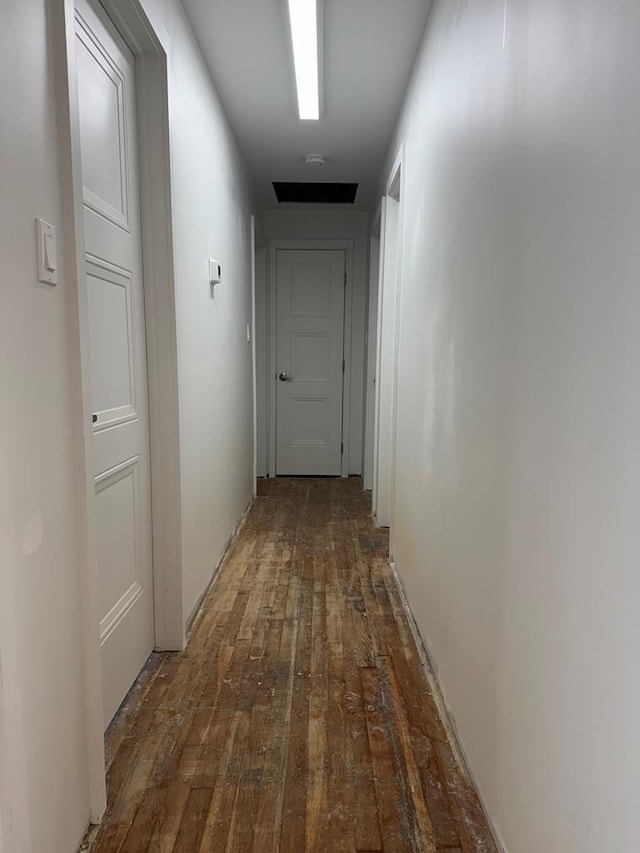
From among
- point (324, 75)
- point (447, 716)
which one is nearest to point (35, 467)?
point (447, 716)

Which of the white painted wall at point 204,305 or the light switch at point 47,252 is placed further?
the white painted wall at point 204,305

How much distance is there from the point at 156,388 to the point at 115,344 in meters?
0.33

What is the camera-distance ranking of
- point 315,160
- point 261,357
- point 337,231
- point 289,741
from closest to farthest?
point 289,741 → point 315,160 → point 337,231 → point 261,357

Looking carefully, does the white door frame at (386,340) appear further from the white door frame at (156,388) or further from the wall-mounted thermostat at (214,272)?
the white door frame at (156,388)

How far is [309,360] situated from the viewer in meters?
5.08

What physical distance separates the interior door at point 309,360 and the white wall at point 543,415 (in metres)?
3.12

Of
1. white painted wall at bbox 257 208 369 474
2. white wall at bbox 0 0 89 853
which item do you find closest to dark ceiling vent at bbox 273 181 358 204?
white painted wall at bbox 257 208 369 474

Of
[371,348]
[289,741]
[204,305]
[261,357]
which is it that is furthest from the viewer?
[261,357]

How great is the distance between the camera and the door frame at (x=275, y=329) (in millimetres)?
4938

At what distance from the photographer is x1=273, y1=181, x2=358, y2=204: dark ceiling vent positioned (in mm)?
4340

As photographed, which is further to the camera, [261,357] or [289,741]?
[261,357]

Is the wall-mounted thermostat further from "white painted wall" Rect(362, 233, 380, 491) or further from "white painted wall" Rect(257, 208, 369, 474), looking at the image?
"white painted wall" Rect(257, 208, 369, 474)

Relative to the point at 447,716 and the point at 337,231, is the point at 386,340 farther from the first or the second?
the point at 447,716

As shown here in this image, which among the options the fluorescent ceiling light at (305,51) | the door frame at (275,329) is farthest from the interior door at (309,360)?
the fluorescent ceiling light at (305,51)
